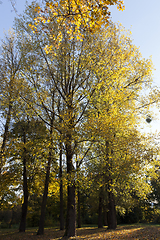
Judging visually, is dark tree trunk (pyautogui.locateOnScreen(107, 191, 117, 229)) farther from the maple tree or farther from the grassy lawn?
the maple tree

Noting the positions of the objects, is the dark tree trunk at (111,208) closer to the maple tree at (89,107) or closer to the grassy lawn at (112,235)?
the grassy lawn at (112,235)

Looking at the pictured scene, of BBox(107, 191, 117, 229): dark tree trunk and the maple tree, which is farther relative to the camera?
BBox(107, 191, 117, 229): dark tree trunk

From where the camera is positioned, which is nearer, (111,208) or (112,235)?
(112,235)

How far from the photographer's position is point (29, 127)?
544 inches

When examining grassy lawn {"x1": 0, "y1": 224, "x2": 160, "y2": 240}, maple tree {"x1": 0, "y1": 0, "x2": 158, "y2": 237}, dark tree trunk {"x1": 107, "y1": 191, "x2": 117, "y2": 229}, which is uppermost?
maple tree {"x1": 0, "y1": 0, "x2": 158, "y2": 237}

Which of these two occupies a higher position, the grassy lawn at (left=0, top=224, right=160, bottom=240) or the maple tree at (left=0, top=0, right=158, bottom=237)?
the maple tree at (left=0, top=0, right=158, bottom=237)

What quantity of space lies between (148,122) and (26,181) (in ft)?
38.4

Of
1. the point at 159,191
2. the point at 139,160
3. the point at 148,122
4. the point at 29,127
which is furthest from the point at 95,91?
the point at 159,191

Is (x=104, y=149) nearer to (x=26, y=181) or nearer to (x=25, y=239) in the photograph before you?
(x=25, y=239)

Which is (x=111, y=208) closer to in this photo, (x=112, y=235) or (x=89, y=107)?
(x=112, y=235)

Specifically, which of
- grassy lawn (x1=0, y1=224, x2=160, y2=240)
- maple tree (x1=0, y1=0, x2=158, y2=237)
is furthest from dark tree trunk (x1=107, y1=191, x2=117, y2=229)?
maple tree (x1=0, y1=0, x2=158, y2=237)

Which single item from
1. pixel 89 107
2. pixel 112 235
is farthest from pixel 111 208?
pixel 89 107

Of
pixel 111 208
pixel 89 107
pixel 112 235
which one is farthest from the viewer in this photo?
pixel 111 208

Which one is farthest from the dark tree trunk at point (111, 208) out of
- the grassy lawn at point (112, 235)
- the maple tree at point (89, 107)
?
the maple tree at point (89, 107)
